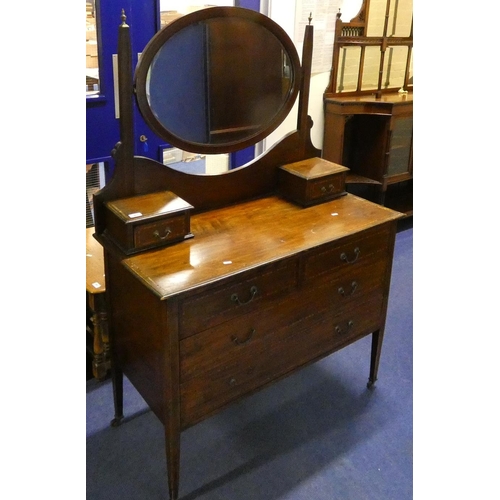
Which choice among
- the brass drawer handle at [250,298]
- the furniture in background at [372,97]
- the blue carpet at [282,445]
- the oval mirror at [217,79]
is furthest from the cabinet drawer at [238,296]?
the furniture in background at [372,97]

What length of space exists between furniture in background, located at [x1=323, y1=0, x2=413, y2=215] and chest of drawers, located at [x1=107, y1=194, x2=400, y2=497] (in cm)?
164

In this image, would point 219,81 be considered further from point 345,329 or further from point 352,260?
point 345,329

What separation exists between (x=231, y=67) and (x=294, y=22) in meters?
1.54

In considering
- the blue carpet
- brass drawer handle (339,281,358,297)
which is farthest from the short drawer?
the blue carpet

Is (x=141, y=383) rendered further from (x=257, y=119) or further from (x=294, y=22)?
(x=294, y=22)

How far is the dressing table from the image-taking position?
5.08ft

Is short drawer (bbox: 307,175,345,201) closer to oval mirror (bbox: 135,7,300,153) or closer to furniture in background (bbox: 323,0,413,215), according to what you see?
oval mirror (bbox: 135,7,300,153)

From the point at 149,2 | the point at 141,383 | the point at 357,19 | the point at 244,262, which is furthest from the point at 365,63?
the point at 141,383

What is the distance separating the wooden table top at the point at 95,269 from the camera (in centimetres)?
206

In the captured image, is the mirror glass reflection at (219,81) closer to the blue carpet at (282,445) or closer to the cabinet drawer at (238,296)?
the cabinet drawer at (238,296)

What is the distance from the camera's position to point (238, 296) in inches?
62.2

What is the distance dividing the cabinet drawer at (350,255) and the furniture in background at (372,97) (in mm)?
1694

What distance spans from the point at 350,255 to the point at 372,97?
2.11 metres

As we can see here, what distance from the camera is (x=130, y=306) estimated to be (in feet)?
5.53
